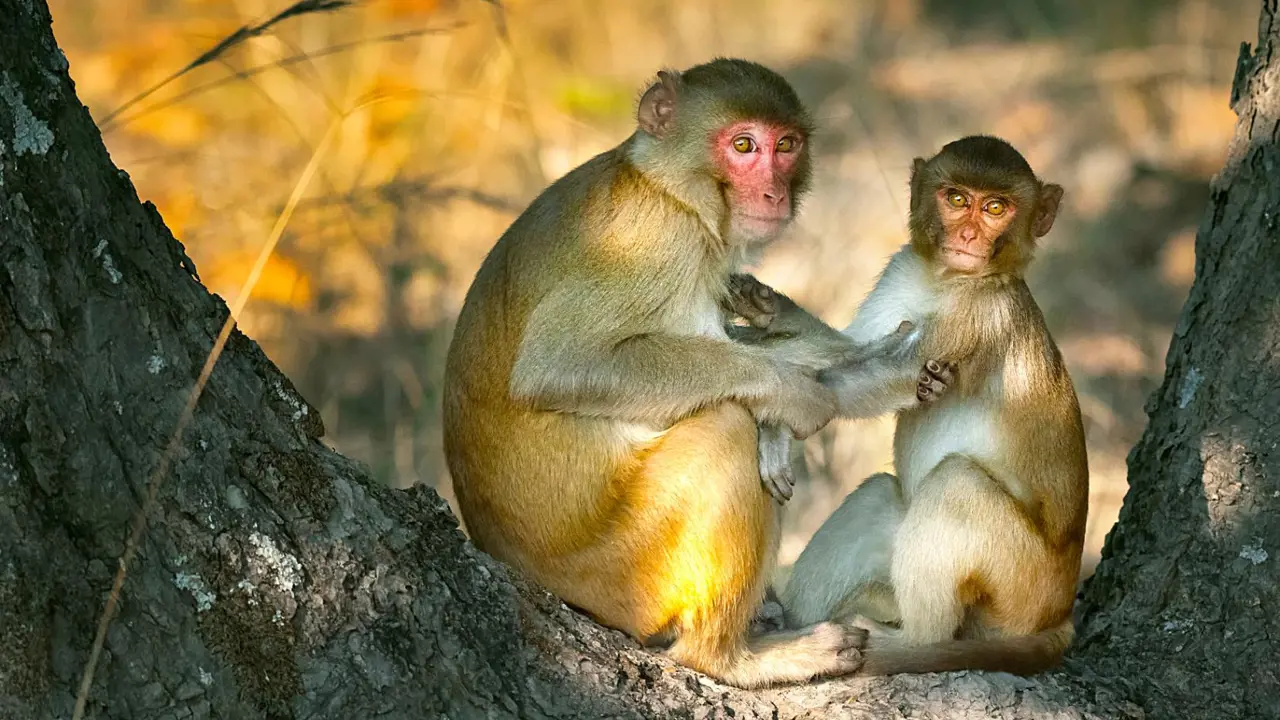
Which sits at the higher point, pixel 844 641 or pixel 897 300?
pixel 897 300

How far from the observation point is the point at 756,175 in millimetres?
5109

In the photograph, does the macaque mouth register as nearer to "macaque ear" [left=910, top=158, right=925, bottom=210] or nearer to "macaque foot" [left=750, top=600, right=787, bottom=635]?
"macaque ear" [left=910, top=158, right=925, bottom=210]

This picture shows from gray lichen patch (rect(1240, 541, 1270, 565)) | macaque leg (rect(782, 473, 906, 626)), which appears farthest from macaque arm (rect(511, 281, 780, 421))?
gray lichen patch (rect(1240, 541, 1270, 565))

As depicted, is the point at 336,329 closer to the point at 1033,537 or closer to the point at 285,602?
the point at 1033,537

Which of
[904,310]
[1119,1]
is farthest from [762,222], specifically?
[1119,1]

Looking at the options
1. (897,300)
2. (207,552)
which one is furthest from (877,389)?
(207,552)

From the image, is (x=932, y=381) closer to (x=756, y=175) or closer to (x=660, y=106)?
(x=756, y=175)

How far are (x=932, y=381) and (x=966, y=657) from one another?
1.02 meters

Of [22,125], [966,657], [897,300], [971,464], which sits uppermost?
[897,300]

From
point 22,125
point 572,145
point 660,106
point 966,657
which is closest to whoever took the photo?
point 22,125

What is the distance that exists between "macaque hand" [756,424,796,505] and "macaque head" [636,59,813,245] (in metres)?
0.68

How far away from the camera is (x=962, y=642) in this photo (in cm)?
482

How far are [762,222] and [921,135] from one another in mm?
7676

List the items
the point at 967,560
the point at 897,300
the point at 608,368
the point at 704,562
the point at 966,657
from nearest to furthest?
the point at 704,562, the point at 966,657, the point at 608,368, the point at 967,560, the point at 897,300
